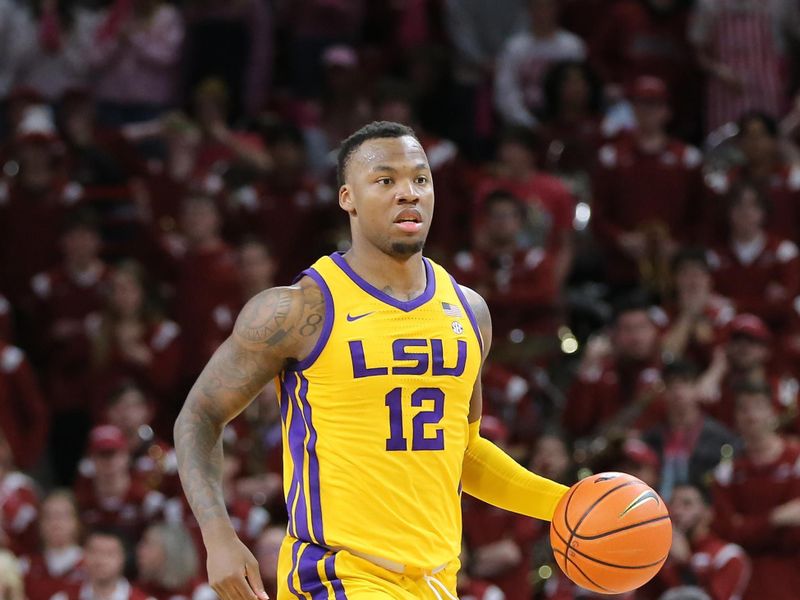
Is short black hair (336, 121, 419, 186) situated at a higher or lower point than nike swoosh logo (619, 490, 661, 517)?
higher

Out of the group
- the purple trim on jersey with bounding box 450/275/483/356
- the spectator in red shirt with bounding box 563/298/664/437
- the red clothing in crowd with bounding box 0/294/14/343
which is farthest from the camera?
the red clothing in crowd with bounding box 0/294/14/343

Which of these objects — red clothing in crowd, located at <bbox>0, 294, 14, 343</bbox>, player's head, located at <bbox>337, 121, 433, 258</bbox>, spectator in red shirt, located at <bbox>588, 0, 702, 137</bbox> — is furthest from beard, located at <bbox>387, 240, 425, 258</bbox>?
spectator in red shirt, located at <bbox>588, 0, 702, 137</bbox>

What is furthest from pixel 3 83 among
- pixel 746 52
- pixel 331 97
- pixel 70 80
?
pixel 746 52

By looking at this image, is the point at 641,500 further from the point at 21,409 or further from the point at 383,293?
the point at 21,409

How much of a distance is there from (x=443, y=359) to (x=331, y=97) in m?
7.94

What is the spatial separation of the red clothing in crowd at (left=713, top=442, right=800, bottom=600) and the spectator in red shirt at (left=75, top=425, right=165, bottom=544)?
121 inches

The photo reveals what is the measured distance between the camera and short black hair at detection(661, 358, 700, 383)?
916 centimetres

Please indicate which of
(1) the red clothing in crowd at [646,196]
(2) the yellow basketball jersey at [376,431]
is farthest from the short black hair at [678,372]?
(2) the yellow basketball jersey at [376,431]

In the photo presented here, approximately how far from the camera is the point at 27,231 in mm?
11367

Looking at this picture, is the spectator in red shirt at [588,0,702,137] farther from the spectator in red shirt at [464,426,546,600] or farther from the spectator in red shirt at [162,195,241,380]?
the spectator in red shirt at [464,426,546,600]

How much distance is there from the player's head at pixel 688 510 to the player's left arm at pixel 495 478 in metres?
3.55

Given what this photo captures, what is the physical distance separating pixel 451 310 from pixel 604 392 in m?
5.04

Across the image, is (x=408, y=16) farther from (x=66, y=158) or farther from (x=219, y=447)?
(x=219, y=447)

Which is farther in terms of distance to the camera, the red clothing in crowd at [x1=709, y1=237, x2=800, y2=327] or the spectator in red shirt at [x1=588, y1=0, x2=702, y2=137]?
the spectator in red shirt at [x1=588, y1=0, x2=702, y2=137]
